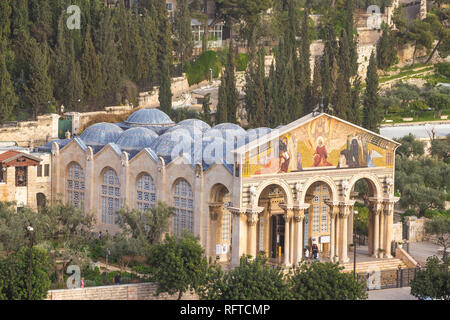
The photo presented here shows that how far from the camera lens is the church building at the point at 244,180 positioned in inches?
2640

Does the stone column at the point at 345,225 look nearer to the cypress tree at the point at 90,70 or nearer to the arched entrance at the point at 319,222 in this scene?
the arched entrance at the point at 319,222

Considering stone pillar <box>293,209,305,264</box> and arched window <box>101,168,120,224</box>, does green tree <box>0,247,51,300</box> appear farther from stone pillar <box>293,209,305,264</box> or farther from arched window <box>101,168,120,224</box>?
stone pillar <box>293,209,305,264</box>

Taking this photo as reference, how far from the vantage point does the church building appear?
67.1 metres

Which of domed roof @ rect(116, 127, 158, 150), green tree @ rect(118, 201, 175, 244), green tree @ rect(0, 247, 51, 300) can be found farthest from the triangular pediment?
green tree @ rect(0, 247, 51, 300)

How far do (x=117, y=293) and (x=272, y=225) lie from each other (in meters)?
13.2

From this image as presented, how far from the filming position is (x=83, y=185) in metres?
75.8

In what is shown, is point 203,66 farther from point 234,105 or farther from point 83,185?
point 83,185

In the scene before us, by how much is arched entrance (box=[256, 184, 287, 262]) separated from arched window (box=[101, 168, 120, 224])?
9.32 m

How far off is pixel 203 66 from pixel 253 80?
23.5m

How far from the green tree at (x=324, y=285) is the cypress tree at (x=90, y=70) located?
39.1 meters

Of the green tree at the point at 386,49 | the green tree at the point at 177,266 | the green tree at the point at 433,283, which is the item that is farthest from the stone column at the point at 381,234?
the green tree at the point at 386,49
